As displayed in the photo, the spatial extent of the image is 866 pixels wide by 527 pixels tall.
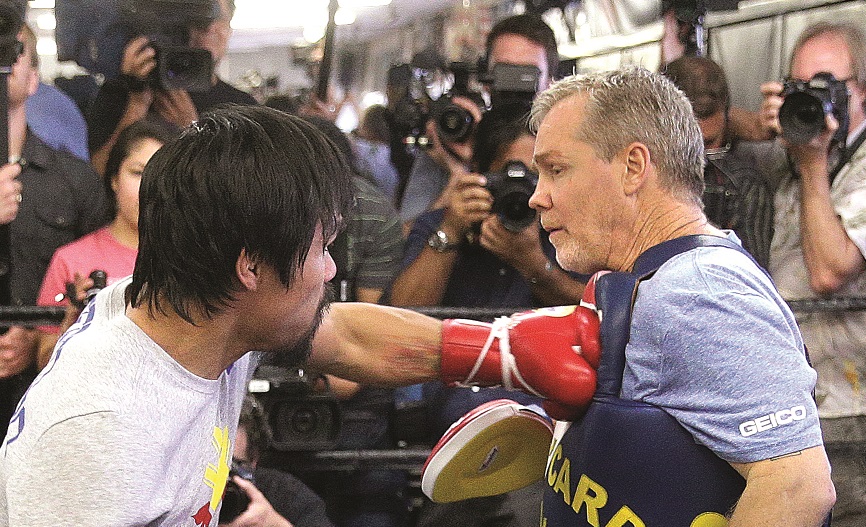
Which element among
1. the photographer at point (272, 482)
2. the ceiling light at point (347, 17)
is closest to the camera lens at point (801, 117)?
the photographer at point (272, 482)

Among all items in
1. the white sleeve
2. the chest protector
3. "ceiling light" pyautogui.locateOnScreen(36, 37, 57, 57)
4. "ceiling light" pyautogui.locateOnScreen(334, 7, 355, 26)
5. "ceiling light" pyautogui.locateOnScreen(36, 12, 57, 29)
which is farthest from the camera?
"ceiling light" pyautogui.locateOnScreen(36, 37, 57, 57)

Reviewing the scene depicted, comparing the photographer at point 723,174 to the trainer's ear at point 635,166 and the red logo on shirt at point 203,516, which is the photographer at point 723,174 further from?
the red logo on shirt at point 203,516

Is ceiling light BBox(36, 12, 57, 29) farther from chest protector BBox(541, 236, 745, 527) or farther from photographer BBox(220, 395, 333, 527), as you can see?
chest protector BBox(541, 236, 745, 527)

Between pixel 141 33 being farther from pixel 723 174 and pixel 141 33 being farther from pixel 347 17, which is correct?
pixel 347 17

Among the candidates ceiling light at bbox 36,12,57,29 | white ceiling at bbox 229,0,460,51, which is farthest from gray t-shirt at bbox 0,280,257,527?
ceiling light at bbox 36,12,57,29

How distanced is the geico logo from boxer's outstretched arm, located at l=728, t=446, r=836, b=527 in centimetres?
4

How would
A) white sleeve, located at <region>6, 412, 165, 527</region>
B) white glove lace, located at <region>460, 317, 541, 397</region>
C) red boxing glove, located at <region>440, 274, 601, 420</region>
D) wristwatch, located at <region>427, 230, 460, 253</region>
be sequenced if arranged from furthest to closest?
wristwatch, located at <region>427, 230, 460, 253</region> < white glove lace, located at <region>460, 317, 541, 397</region> < red boxing glove, located at <region>440, 274, 601, 420</region> < white sleeve, located at <region>6, 412, 165, 527</region>

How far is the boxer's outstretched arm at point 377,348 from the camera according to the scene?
171 centimetres

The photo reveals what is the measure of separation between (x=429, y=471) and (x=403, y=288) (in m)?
0.86

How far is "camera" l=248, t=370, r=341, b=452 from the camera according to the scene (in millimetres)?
2275

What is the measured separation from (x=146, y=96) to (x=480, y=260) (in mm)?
1087

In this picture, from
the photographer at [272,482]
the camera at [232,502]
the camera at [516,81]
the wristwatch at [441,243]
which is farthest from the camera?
the camera at [516,81]

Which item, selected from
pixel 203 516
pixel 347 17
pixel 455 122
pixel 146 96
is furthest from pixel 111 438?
pixel 347 17

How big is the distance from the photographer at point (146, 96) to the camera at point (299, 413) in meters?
0.95
